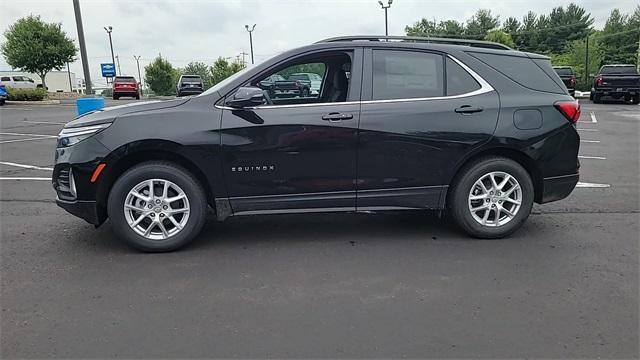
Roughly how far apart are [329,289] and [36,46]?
133 ft

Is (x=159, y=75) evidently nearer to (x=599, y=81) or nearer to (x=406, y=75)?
(x=599, y=81)

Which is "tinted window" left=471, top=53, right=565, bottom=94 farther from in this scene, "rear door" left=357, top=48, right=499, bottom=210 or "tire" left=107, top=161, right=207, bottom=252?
"tire" left=107, top=161, right=207, bottom=252

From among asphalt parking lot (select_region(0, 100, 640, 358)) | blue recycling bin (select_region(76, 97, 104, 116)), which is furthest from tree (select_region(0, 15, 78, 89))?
asphalt parking lot (select_region(0, 100, 640, 358))

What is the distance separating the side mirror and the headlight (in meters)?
1.06

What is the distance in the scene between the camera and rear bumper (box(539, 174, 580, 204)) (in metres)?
4.72

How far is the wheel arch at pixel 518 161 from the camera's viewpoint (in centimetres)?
462

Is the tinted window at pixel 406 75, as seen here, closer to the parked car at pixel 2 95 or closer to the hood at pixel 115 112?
the hood at pixel 115 112

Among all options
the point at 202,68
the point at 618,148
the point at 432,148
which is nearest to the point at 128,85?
the point at 618,148

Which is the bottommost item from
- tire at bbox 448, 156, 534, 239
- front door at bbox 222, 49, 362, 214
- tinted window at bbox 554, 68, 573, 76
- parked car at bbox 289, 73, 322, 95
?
tire at bbox 448, 156, 534, 239

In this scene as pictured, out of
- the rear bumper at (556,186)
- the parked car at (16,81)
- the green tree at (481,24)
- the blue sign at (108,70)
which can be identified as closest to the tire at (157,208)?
the rear bumper at (556,186)

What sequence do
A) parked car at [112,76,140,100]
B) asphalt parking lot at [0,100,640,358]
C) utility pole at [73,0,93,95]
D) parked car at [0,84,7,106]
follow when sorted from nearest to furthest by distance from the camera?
1. asphalt parking lot at [0,100,640,358]
2. utility pole at [73,0,93,95]
3. parked car at [0,84,7,106]
4. parked car at [112,76,140,100]

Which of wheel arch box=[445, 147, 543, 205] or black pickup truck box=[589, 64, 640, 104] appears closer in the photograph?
wheel arch box=[445, 147, 543, 205]

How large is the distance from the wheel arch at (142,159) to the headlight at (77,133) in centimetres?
26

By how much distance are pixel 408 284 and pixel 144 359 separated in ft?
6.10
